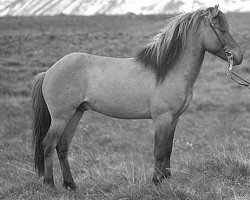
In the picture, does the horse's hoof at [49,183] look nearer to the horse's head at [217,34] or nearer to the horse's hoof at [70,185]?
the horse's hoof at [70,185]

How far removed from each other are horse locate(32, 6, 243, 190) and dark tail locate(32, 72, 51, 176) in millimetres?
167

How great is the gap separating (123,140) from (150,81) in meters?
5.69

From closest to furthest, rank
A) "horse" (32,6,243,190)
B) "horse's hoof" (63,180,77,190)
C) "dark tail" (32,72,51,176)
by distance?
1. "horse" (32,6,243,190)
2. "horse's hoof" (63,180,77,190)
3. "dark tail" (32,72,51,176)

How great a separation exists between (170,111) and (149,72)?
576 millimetres

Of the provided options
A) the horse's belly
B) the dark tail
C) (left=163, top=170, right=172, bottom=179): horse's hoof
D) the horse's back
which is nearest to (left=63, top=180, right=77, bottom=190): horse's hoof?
the dark tail

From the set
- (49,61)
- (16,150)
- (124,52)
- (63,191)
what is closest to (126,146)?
(16,150)

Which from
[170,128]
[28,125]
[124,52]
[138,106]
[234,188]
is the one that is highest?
[138,106]

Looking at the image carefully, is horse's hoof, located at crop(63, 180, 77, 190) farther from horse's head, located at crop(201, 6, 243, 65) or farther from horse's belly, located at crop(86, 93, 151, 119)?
horse's head, located at crop(201, 6, 243, 65)

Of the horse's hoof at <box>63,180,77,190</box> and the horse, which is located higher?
the horse

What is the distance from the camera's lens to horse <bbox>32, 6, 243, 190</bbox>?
15.2 feet

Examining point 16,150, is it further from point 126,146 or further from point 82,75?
point 82,75

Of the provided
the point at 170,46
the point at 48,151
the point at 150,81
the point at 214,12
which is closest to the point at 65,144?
the point at 48,151

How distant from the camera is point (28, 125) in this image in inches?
438

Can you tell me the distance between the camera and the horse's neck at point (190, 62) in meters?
4.78
